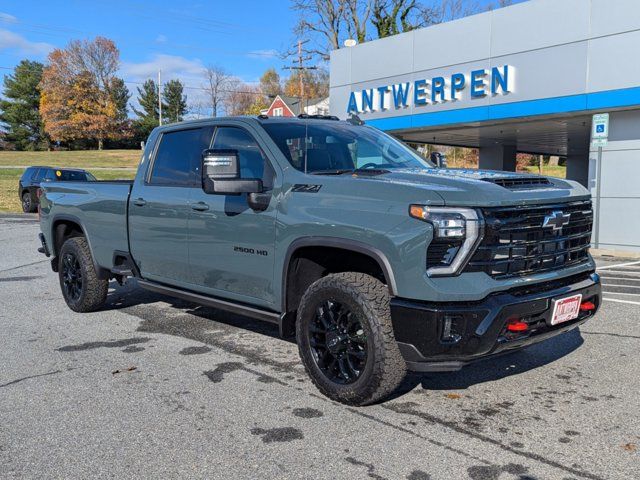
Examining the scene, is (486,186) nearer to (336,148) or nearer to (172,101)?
(336,148)

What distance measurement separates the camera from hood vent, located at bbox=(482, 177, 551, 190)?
378 cm

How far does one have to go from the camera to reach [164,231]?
529 centimetres

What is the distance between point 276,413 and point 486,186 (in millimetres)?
1931

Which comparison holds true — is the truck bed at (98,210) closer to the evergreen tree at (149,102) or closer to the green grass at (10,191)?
the green grass at (10,191)

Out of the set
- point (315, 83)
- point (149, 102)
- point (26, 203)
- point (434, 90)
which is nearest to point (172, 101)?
point (149, 102)

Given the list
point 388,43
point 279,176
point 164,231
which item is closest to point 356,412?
point 279,176

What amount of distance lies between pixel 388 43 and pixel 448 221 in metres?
15.4

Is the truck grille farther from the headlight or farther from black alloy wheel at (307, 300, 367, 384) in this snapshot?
black alloy wheel at (307, 300, 367, 384)

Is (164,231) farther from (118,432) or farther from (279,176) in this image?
(118,432)

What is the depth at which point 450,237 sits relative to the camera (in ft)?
11.1

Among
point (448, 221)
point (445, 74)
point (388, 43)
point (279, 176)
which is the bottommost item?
point (448, 221)

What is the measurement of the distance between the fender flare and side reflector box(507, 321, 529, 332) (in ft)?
2.28

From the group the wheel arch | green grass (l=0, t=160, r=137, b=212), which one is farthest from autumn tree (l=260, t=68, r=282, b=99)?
the wheel arch

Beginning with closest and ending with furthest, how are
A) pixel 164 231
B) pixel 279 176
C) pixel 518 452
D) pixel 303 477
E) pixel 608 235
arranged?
1. pixel 303 477
2. pixel 518 452
3. pixel 279 176
4. pixel 164 231
5. pixel 608 235
